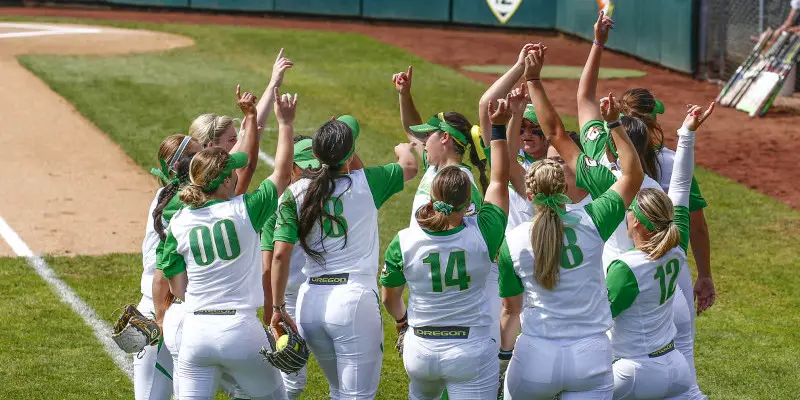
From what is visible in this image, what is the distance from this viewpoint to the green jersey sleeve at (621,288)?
5.09 meters

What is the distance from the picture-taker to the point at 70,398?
7152 mm

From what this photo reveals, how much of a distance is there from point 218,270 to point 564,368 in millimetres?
1628

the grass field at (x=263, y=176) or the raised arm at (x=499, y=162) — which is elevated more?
the raised arm at (x=499, y=162)

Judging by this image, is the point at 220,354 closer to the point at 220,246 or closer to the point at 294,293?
the point at 220,246

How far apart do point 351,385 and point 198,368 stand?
724 mm

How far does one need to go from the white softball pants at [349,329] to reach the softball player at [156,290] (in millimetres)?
766

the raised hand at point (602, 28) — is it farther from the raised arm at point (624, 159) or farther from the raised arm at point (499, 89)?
the raised arm at point (624, 159)

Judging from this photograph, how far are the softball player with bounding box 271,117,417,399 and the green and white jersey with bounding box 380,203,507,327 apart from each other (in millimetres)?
438

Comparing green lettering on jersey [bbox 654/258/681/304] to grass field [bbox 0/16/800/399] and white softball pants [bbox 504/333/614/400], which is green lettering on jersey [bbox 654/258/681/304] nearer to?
white softball pants [bbox 504/333/614/400]

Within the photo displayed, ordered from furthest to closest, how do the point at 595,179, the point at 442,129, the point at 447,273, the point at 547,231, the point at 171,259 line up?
the point at 442,129
the point at 595,179
the point at 171,259
the point at 447,273
the point at 547,231

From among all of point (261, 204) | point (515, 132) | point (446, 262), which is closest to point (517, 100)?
point (515, 132)

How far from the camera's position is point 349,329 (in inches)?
213

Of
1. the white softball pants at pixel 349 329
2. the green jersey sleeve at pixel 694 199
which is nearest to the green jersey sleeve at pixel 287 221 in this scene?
the white softball pants at pixel 349 329

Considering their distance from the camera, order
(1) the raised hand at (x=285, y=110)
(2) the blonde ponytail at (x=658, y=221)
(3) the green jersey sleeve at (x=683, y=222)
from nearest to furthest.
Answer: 1. (2) the blonde ponytail at (x=658, y=221)
2. (3) the green jersey sleeve at (x=683, y=222)
3. (1) the raised hand at (x=285, y=110)
